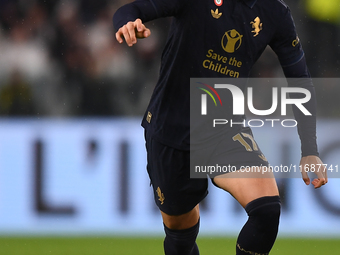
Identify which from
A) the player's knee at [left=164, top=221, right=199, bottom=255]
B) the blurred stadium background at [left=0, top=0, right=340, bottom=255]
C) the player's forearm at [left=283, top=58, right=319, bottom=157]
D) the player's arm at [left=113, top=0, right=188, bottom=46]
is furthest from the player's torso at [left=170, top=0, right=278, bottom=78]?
the blurred stadium background at [left=0, top=0, right=340, bottom=255]

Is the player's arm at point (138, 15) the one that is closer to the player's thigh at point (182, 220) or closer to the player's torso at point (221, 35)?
the player's torso at point (221, 35)

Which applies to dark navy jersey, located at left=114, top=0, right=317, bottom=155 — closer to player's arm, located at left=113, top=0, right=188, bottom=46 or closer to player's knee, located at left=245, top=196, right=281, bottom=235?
player's arm, located at left=113, top=0, right=188, bottom=46

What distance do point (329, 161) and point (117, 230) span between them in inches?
83.3

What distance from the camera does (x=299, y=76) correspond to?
3.02 metres

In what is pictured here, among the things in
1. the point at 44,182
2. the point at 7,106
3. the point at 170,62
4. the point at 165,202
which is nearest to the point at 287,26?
the point at 170,62

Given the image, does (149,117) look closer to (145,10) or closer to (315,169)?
(145,10)

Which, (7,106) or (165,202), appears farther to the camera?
(7,106)

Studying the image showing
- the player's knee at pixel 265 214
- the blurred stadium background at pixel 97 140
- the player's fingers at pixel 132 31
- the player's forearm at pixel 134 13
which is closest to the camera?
the player's fingers at pixel 132 31

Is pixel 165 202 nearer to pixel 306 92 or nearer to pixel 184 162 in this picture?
pixel 184 162

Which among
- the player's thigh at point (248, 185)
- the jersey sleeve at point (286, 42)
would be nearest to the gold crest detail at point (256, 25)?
the jersey sleeve at point (286, 42)

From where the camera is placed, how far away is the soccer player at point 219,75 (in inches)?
102

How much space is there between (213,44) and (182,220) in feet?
3.58

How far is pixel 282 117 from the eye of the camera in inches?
217

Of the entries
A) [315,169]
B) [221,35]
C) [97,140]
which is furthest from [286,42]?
[97,140]
